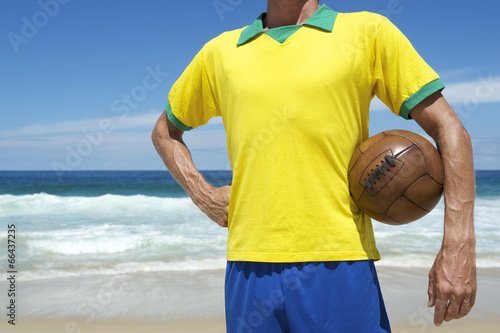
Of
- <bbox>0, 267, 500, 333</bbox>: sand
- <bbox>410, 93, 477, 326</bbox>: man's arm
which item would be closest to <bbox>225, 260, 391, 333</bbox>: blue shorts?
<bbox>410, 93, 477, 326</bbox>: man's arm

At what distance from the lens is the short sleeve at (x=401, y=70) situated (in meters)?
1.51

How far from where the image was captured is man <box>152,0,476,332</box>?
4.81 feet

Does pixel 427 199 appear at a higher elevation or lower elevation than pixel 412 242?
higher

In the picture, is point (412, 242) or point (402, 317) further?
point (412, 242)

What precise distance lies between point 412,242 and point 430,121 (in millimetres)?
9388

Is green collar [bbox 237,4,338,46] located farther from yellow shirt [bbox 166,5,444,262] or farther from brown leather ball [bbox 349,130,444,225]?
brown leather ball [bbox 349,130,444,225]

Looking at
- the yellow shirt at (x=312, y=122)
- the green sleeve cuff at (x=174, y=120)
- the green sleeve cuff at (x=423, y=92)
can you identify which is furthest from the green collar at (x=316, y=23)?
the green sleeve cuff at (x=174, y=120)

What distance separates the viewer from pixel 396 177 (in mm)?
1627

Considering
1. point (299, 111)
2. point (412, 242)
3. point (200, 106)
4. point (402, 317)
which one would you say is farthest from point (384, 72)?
point (412, 242)

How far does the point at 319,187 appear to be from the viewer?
1521 mm

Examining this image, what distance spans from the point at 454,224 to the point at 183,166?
1059 mm

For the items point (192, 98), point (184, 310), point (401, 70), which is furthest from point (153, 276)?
point (401, 70)

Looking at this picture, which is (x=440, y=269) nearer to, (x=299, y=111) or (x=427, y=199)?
(x=427, y=199)

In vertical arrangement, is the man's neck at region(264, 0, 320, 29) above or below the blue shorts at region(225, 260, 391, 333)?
above
